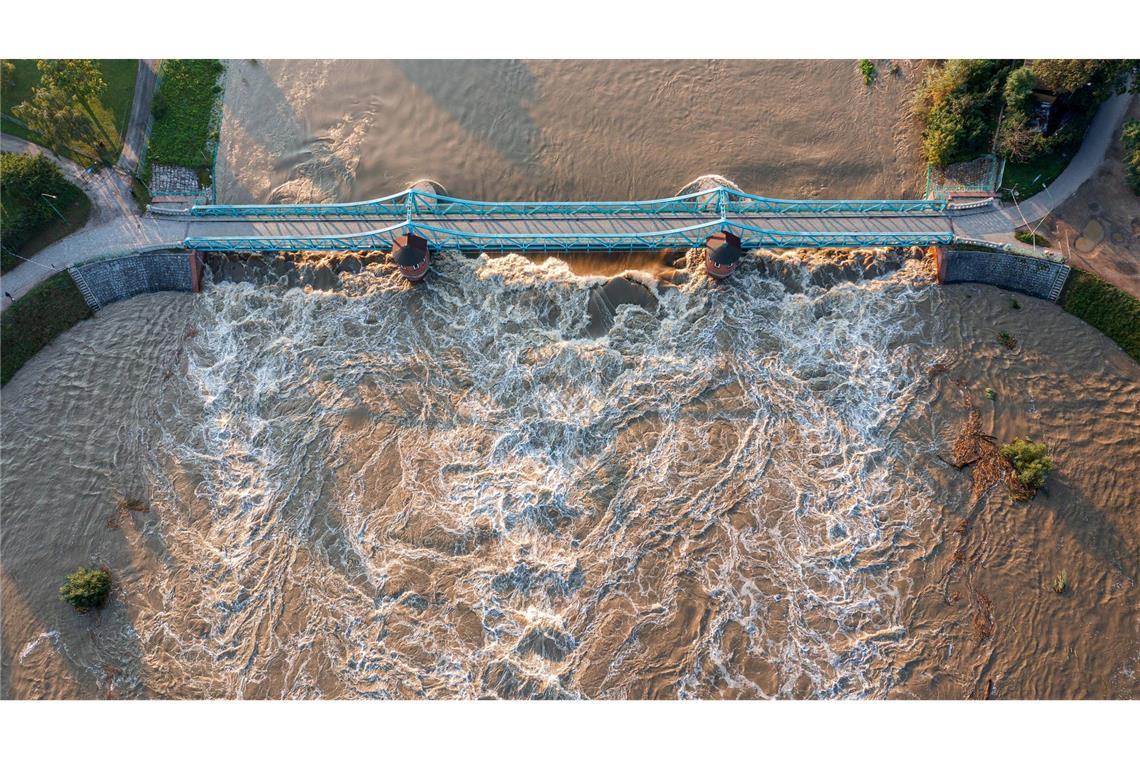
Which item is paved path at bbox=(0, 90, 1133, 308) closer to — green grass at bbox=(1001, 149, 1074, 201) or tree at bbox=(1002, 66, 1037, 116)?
green grass at bbox=(1001, 149, 1074, 201)

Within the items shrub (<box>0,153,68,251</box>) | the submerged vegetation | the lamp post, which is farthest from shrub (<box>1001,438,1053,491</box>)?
shrub (<box>0,153,68,251</box>)

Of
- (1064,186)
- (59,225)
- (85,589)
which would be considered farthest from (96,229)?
(1064,186)

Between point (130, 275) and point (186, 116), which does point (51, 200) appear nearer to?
point (130, 275)

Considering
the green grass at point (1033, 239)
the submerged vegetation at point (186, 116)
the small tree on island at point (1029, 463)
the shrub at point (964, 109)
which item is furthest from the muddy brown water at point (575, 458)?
the green grass at point (1033, 239)

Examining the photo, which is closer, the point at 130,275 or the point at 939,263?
the point at 939,263

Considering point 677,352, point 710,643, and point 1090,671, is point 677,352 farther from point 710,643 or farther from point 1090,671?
point 1090,671
